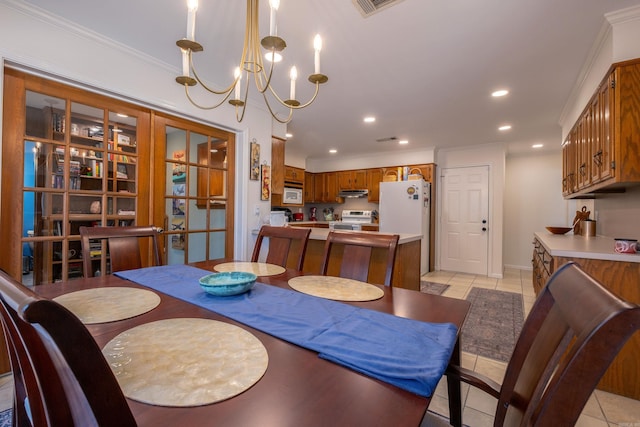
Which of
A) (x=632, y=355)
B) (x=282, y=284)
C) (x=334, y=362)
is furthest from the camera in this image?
(x=632, y=355)

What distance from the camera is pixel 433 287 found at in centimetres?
423

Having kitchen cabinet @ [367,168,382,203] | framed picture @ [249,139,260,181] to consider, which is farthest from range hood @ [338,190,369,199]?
framed picture @ [249,139,260,181]

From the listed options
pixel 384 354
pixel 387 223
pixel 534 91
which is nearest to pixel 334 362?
pixel 384 354

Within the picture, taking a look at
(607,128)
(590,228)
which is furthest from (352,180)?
(607,128)

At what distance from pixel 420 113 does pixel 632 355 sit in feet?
9.40

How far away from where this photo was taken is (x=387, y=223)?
5.27 meters

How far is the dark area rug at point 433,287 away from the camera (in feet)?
13.1

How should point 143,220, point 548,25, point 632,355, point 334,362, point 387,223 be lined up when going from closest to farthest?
point 334,362
point 632,355
point 548,25
point 143,220
point 387,223

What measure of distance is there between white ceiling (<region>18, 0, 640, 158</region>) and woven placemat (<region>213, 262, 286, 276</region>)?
1625 millimetres

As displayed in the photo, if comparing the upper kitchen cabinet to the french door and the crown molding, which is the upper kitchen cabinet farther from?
the crown molding

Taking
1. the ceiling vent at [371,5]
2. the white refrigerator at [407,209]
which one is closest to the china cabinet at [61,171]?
the ceiling vent at [371,5]

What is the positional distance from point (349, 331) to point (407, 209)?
14.5ft

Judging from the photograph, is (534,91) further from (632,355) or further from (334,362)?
(334,362)

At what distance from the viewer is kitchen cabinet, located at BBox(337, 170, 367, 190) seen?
6078 mm
